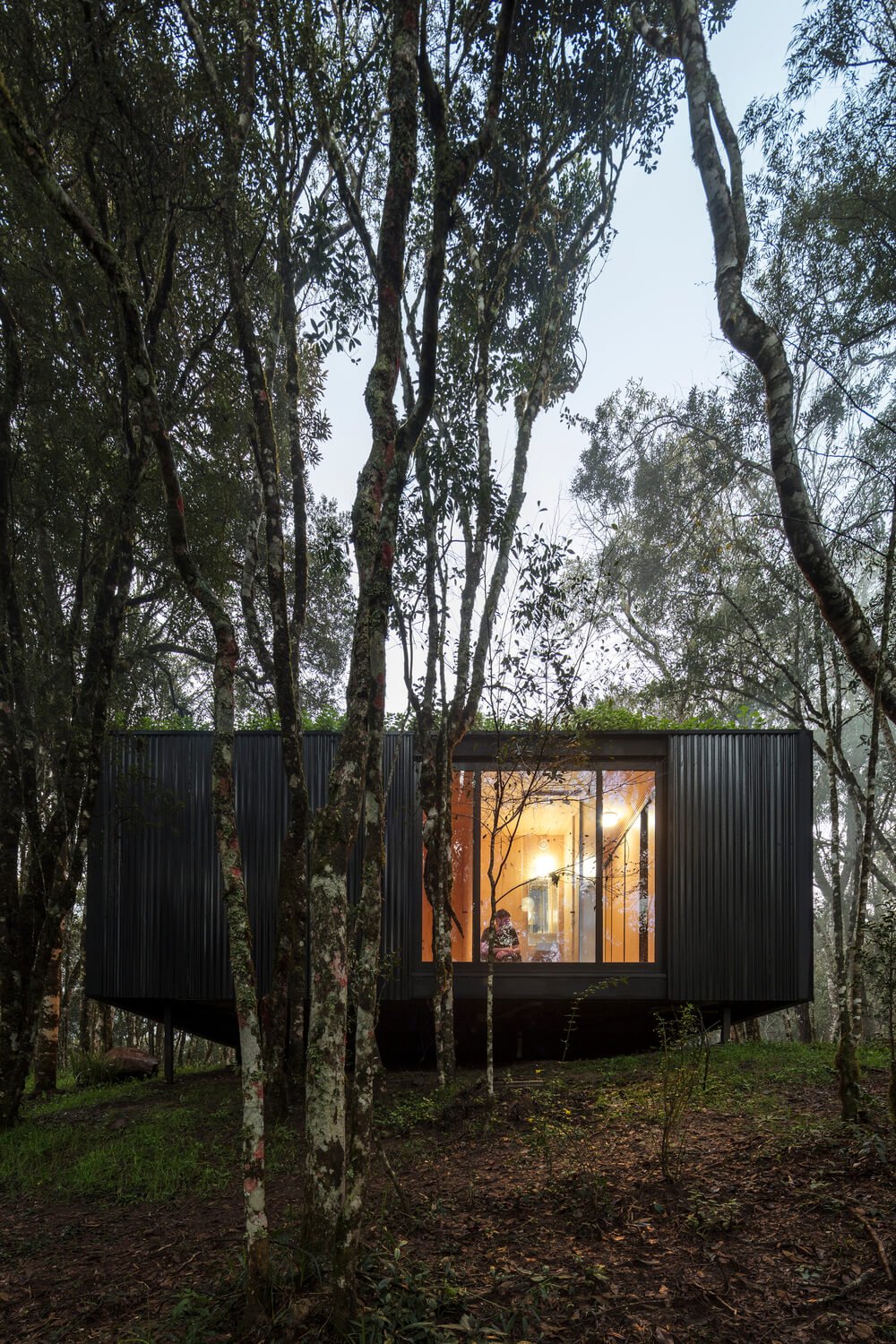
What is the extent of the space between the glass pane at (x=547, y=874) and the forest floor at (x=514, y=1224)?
175cm

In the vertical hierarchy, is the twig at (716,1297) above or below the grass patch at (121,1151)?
above

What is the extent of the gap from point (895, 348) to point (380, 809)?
900cm

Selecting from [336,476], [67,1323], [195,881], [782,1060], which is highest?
[336,476]

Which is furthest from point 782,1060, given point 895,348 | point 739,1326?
point 895,348

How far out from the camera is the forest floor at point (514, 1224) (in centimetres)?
303

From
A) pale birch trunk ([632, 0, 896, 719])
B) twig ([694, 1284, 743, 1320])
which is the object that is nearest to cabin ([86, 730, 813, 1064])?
pale birch trunk ([632, 0, 896, 719])

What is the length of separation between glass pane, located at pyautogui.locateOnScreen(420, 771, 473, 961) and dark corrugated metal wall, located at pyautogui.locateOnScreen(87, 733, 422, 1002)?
37cm

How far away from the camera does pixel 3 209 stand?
6.25 meters

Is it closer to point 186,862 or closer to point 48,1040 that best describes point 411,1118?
point 186,862

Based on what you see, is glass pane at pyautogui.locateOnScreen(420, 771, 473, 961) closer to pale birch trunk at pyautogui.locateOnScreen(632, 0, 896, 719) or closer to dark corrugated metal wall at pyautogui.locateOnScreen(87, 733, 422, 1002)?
dark corrugated metal wall at pyautogui.locateOnScreen(87, 733, 422, 1002)

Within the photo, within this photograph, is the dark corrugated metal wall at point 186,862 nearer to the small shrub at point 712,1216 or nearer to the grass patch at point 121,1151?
the grass patch at point 121,1151

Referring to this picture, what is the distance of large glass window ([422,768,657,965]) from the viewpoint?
7918 mm

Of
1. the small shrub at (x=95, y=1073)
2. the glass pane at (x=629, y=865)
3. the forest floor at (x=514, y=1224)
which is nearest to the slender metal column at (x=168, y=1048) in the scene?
the small shrub at (x=95, y=1073)

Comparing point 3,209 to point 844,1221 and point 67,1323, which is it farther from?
point 844,1221
